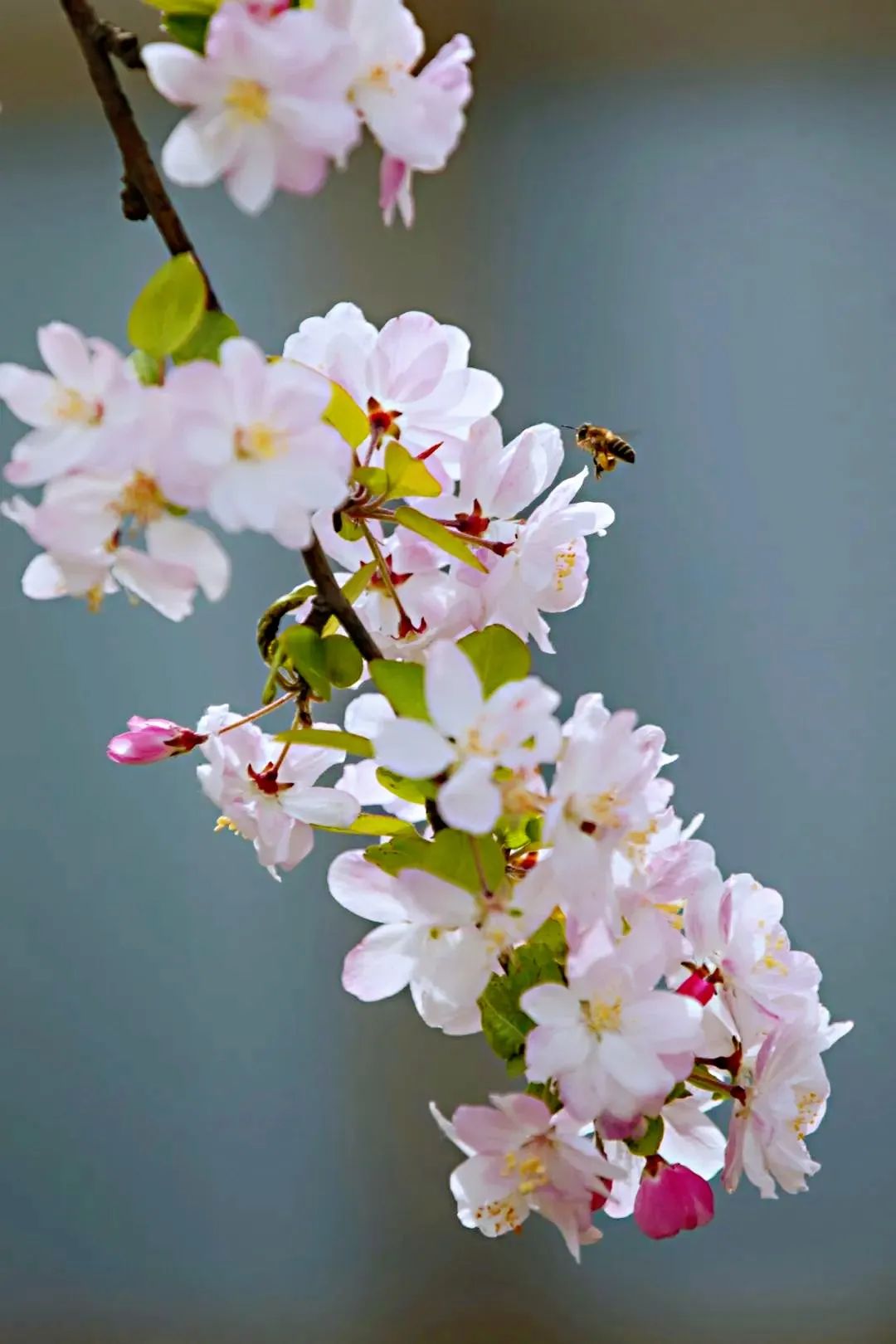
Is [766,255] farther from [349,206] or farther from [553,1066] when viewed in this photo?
[553,1066]

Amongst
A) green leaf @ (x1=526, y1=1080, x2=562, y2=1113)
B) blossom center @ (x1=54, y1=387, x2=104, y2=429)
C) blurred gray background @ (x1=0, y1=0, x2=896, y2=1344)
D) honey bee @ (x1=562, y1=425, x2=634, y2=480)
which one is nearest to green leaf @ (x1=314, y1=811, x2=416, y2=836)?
green leaf @ (x1=526, y1=1080, x2=562, y2=1113)

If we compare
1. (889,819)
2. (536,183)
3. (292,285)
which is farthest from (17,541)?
(889,819)

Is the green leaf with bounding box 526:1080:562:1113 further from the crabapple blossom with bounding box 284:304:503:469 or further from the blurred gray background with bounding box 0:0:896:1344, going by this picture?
the blurred gray background with bounding box 0:0:896:1344

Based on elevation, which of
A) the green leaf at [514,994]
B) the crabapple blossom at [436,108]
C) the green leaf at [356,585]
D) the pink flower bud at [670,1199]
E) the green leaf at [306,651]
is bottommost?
the pink flower bud at [670,1199]

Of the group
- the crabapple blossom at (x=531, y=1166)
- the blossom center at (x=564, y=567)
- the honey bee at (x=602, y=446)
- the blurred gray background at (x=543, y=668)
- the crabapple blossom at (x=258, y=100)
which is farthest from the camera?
the blurred gray background at (x=543, y=668)

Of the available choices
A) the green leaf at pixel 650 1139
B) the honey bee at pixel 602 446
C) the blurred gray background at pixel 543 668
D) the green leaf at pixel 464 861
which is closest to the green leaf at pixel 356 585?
the green leaf at pixel 464 861

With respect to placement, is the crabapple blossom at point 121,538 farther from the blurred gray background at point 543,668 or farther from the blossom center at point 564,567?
the blurred gray background at point 543,668
